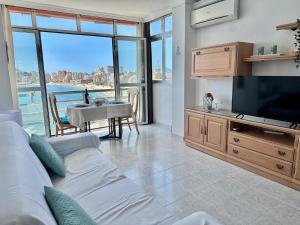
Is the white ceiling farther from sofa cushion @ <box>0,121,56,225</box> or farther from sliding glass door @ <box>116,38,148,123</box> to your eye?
sofa cushion @ <box>0,121,56,225</box>

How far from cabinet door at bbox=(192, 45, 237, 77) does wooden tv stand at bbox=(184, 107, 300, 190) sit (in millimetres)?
652

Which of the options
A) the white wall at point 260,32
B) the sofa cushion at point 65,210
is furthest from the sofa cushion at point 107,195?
the white wall at point 260,32

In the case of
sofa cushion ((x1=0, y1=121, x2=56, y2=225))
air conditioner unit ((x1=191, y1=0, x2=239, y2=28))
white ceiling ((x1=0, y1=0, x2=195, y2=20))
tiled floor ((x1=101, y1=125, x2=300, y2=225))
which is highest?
white ceiling ((x1=0, y1=0, x2=195, y2=20))

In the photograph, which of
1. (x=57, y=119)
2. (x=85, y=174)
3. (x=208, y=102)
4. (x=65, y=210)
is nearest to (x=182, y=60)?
(x=208, y=102)

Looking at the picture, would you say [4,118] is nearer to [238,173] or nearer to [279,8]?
[238,173]

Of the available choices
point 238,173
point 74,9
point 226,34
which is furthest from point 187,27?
point 238,173

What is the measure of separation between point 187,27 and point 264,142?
8.32 feet

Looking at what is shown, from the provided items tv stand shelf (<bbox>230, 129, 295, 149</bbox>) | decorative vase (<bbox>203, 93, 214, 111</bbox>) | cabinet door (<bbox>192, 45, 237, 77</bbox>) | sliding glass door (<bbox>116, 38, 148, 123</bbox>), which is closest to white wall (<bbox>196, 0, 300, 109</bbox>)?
decorative vase (<bbox>203, 93, 214, 111</bbox>)

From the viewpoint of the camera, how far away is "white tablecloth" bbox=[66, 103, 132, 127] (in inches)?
146

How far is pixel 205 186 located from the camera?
2.55 m

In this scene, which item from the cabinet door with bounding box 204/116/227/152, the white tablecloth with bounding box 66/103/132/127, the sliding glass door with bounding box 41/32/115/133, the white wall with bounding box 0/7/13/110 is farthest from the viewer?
the sliding glass door with bounding box 41/32/115/133

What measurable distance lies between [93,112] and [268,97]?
2732 millimetres

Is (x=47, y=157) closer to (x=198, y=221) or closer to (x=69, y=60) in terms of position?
(x=198, y=221)

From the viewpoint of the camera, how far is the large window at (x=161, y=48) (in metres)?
4.96
